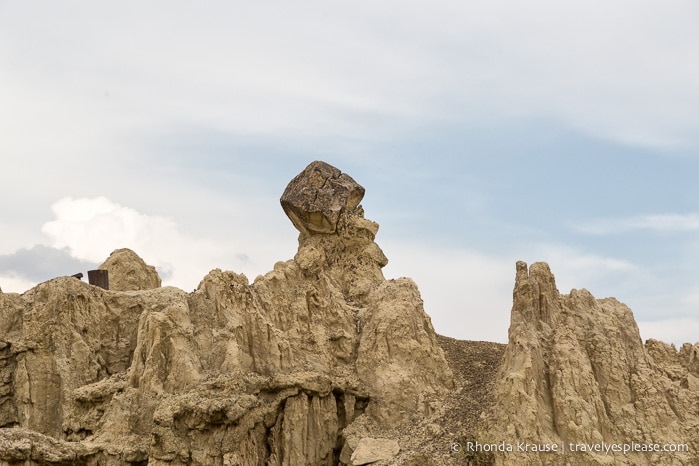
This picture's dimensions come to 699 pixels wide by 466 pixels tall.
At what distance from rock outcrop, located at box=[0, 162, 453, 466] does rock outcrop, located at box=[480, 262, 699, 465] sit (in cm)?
305

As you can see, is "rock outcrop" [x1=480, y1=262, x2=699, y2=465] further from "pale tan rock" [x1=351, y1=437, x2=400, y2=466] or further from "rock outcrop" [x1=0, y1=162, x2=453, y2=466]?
"rock outcrop" [x1=0, y1=162, x2=453, y2=466]

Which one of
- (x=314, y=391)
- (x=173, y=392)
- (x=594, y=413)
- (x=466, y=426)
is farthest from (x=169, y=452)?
(x=594, y=413)

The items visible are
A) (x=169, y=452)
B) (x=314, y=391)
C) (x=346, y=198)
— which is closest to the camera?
(x=169, y=452)

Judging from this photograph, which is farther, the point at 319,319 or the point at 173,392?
the point at 319,319

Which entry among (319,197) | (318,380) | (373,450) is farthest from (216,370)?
(319,197)

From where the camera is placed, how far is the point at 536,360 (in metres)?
42.0

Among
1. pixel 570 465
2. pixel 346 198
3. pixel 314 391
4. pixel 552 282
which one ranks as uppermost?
pixel 346 198

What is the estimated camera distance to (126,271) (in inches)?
1969

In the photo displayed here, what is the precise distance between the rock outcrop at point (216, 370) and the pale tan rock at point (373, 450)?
52 cm

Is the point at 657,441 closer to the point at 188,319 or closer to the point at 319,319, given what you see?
the point at 319,319

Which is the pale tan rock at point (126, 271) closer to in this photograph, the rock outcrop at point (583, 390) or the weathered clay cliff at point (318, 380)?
the weathered clay cliff at point (318, 380)

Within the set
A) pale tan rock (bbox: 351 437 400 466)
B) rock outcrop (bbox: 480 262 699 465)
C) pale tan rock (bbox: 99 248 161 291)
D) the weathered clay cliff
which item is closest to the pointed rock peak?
the weathered clay cliff

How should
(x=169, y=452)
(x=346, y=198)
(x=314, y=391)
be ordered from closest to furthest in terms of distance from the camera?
(x=169, y=452) < (x=314, y=391) < (x=346, y=198)

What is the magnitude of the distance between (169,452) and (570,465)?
35.5ft
